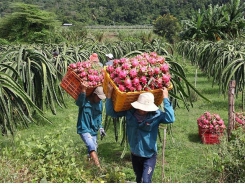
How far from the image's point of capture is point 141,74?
384 centimetres

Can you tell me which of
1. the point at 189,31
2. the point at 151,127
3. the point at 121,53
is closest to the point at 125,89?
the point at 151,127

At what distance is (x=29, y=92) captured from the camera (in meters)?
5.32

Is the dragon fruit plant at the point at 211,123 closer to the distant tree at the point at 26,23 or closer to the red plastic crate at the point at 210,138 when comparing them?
the red plastic crate at the point at 210,138

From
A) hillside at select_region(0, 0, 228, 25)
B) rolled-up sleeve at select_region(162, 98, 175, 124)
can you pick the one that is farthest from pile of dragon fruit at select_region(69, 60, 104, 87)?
hillside at select_region(0, 0, 228, 25)

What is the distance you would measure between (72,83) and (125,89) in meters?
1.47

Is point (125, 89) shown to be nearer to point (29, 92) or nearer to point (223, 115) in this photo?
point (29, 92)

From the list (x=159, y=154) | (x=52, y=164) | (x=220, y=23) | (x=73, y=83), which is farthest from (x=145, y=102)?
(x=220, y=23)

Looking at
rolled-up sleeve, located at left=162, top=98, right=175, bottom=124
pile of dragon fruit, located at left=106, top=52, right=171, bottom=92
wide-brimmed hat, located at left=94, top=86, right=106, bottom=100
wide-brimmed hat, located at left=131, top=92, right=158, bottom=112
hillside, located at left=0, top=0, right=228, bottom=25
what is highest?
pile of dragon fruit, located at left=106, top=52, right=171, bottom=92

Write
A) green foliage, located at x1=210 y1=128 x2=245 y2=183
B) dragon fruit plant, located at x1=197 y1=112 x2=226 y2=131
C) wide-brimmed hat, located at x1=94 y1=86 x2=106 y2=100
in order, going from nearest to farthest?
green foliage, located at x1=210 y1=128 x2=245 y2=183 < wide-brimmed hat, located at x1=94 y1=86 x2=106 y2=100 < dragon fruit plant, located at x1=197 y1=112 x2=226 y2=131

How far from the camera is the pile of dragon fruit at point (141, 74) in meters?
3.78

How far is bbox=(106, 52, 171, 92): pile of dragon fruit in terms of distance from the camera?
3779 millimetres

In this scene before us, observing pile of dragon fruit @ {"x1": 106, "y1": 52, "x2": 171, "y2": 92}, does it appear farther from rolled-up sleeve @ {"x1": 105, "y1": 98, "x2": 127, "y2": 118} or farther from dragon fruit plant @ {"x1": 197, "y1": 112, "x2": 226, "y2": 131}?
dragon fruit plant @ {"x1": 197, "y1": 112, "x2": 226, "y2": 131}

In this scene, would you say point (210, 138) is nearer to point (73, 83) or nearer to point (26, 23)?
point (73, 83)

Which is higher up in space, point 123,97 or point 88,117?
point 123,97
